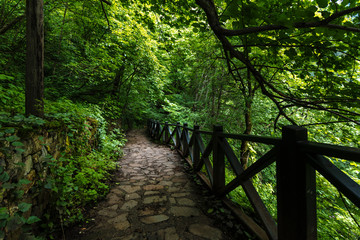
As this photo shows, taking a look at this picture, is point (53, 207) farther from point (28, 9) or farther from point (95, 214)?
point (28, 9)

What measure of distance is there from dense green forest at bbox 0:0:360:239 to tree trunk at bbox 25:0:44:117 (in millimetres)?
24

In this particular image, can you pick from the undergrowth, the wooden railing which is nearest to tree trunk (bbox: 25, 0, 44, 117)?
the undergrowth

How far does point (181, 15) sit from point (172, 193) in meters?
3.29

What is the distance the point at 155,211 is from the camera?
2.36 m

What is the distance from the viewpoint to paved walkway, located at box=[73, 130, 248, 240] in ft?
6.19

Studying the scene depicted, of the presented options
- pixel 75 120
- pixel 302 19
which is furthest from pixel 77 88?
pixel 302 19

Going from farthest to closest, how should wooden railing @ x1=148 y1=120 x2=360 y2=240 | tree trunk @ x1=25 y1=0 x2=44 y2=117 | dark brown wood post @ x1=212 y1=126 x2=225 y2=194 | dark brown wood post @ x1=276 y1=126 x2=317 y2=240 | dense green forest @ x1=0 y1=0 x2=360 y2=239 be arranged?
1. dark brown wood post @ x1=212 y1=126 x2=225 y2=194
2. tree trunk @ x1=25 y1=0 x2=44 y2=117
3. dense green forest @ x1=0 y1=0 x2=360 y2=239
4. dark brown wood post @ x1=276 y1=126 x2=317 y2=240
5. wooden railing @ x1=148 y1=120 x2=360 y2=240

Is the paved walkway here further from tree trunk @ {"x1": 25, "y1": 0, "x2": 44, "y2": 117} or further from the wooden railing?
tree trunk @ {"x1": 25, "y1": 0, "x2": 44, "y2": 117}

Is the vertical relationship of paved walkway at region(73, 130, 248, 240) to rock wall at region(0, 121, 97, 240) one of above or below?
below

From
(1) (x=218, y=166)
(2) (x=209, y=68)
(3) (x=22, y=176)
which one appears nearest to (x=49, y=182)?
(3) (x=22, y=176)

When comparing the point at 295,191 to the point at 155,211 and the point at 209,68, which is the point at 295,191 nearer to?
the point at 155,211

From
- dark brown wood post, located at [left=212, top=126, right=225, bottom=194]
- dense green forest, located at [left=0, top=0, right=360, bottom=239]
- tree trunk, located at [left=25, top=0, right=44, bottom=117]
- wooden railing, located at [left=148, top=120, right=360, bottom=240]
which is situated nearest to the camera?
wooden railing, located at [left=148, top=120, right=360, bottom=240]

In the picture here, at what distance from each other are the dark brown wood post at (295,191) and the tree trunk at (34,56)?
2.84 metres

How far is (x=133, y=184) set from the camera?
332 centimetres
